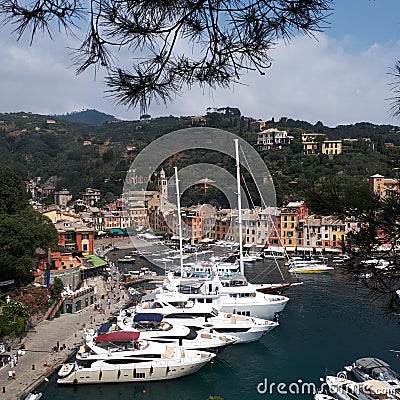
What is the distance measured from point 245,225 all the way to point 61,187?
2174 centimetres

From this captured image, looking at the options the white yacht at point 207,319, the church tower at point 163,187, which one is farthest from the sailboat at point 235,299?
the church tower at point 163,187

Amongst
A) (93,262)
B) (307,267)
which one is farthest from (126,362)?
(307,267)

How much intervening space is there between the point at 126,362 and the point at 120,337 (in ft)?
1.37

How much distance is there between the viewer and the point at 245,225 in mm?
25266

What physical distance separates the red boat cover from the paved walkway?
91 centimetres

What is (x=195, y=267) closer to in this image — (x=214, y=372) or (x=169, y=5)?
(x=214, y=372)

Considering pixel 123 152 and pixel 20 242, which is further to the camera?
pixel 123 152

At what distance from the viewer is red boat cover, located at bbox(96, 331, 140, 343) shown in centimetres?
842

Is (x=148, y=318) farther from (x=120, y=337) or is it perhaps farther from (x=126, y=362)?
(x=126, y=362)

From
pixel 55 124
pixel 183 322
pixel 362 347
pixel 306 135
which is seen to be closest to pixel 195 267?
pixel 183 322

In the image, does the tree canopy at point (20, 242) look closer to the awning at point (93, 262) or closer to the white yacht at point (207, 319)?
the white yacht at point (207, 319)

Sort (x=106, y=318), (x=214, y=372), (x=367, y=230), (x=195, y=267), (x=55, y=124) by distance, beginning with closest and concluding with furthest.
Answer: (x=367, y=230) → (x=214, y=372) → (x=106, y=318) → (x=195, y=267) → (x=55, y=124)

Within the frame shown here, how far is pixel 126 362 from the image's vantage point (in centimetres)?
827

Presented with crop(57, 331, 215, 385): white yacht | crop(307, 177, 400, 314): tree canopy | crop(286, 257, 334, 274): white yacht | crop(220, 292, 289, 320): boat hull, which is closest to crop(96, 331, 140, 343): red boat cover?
crop(57, 331, 215, 385): white yacht
